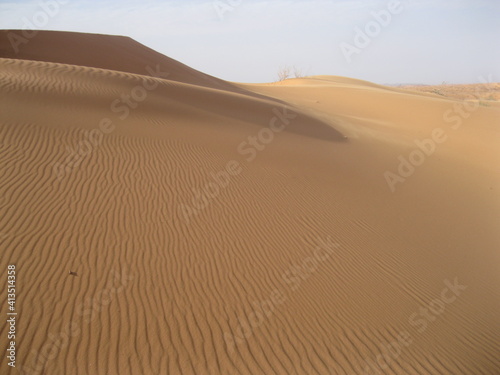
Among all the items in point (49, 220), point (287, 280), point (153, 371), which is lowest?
point (153, 371)

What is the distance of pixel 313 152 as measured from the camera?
11.1m

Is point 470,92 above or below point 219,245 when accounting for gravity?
above

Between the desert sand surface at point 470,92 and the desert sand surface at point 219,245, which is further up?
the desert sand surface at point 470,92

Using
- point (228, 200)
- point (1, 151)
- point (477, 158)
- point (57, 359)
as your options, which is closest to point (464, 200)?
point (477, 158)

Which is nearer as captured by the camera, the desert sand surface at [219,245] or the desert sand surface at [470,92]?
the desert sand surface at [219,245]

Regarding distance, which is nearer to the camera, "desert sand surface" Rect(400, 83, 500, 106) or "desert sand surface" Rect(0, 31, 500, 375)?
"desert sand surface" Rect(0, 31, 500, 375)

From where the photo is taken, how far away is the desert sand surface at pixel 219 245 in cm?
→ 391

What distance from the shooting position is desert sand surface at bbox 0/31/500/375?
12.8 ft

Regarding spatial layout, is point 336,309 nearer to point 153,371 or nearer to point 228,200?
point 153,371

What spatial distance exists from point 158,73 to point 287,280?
16838mm

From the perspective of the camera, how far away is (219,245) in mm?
5648

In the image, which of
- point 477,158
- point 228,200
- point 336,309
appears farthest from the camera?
point 477,158

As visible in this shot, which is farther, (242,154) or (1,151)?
(242,154)

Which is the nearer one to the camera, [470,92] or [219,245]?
[219,245]
